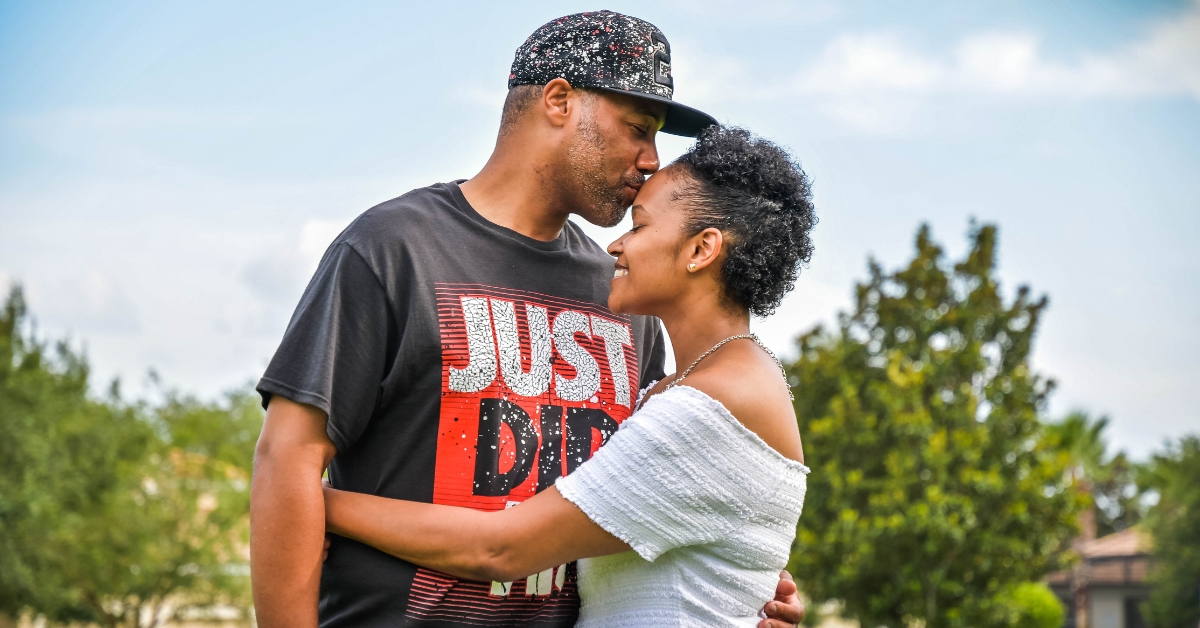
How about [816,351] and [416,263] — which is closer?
[416,263]

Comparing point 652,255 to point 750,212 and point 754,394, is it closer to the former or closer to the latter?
point 750,212

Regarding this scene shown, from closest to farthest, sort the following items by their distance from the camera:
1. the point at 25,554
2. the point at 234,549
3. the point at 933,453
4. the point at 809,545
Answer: the point at 933,453
the point at 809,545
the point at 25,554
the point at 234,549

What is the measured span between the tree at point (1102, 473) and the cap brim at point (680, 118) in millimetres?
37622

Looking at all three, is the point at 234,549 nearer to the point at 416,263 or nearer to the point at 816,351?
the point at 816,351

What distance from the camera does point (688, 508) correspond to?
2.50 m

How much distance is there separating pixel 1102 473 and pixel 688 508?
48347 mm

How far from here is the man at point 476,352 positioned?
2.49 metres

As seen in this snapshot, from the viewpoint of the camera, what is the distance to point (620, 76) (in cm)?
300

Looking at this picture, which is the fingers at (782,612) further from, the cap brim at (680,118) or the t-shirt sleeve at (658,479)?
the cap brim at (680,118)

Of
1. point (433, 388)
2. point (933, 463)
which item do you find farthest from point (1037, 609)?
point (433, 388)

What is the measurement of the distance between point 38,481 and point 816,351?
15.4m

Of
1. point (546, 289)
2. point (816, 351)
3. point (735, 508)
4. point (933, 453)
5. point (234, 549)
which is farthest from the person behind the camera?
point (234, 549)

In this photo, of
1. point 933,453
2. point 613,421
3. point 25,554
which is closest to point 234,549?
point 25,554

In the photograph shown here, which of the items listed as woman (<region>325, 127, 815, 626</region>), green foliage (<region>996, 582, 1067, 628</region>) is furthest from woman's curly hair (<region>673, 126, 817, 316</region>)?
green foliage (<region>996, 582, 1067, 628</region>)
